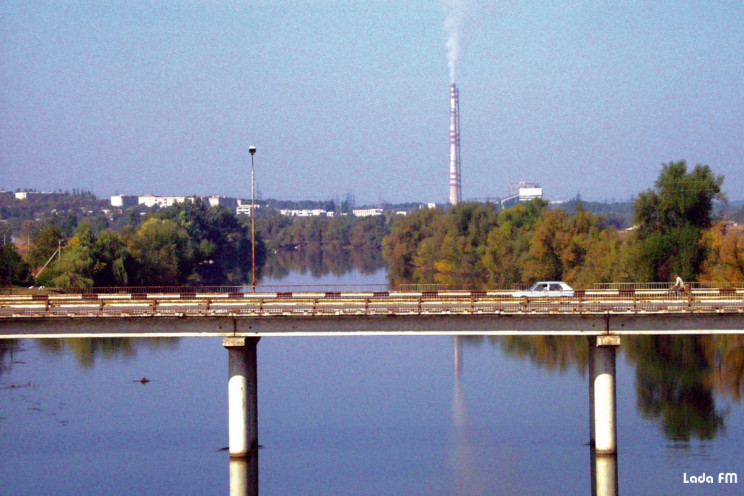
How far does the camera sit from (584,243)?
95.9m

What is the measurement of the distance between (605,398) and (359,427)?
11.7 m

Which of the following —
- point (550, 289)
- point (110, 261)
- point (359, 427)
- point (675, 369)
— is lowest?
point (359, 427)

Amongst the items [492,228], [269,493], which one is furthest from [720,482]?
[492,228]

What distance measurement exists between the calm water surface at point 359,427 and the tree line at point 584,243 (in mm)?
8877

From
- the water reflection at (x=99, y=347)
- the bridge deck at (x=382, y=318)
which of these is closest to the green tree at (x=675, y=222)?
the water reflection at (x=99, y=347)

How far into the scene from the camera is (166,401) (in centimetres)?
5069

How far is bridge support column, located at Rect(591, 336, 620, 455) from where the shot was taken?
3816cm

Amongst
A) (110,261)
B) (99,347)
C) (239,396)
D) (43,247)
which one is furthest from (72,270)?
(239,396)

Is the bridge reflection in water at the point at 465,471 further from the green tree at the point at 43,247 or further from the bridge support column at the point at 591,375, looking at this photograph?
the green tree at the point at 43,247

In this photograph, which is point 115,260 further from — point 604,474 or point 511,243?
point 604,474

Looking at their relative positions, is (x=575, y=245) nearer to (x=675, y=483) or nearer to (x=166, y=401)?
(x=166, y=401)

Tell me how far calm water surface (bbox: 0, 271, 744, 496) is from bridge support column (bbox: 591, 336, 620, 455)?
1.10 m

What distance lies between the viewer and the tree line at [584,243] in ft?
254

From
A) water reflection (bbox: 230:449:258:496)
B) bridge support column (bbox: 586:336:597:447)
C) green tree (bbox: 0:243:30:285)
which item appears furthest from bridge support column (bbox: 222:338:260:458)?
green tree (bbox: 0:243:30:285)
